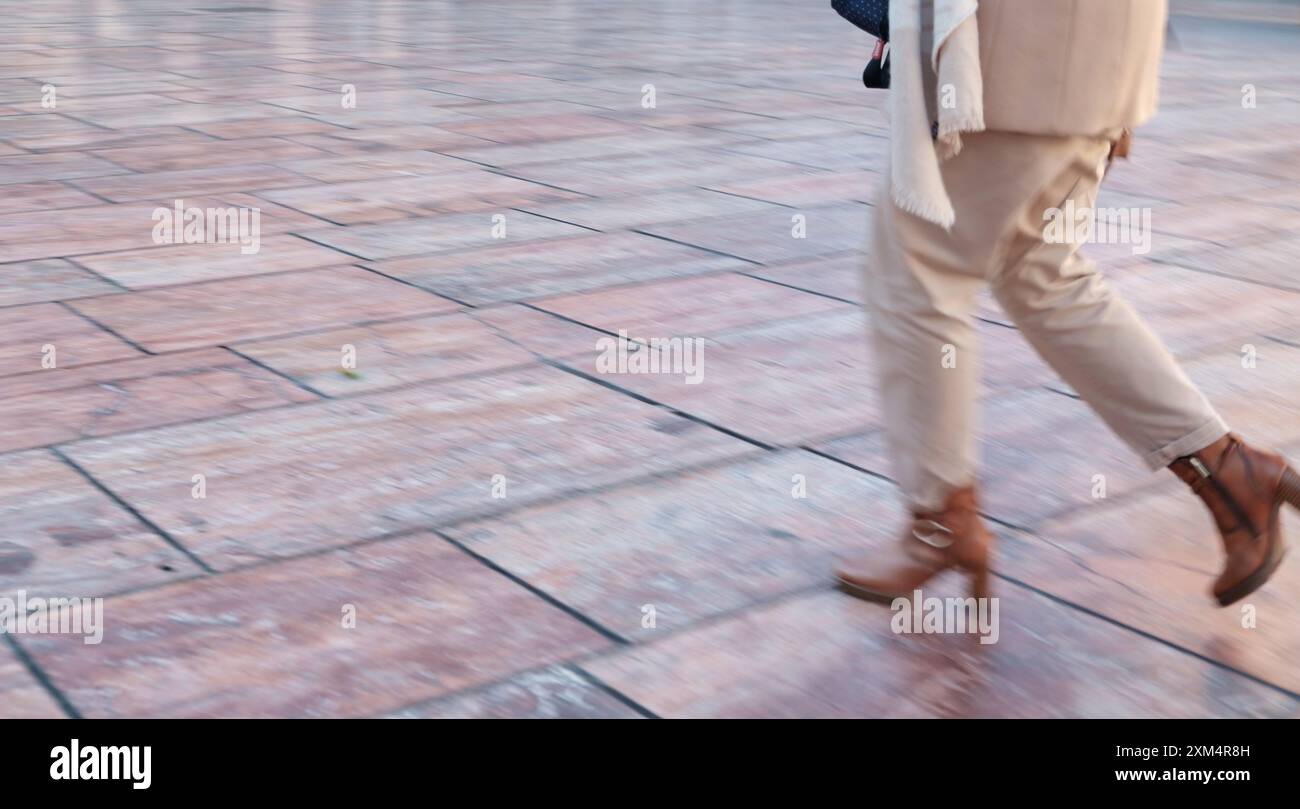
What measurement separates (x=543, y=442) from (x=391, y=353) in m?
0.86

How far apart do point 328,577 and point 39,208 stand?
3.89 meters

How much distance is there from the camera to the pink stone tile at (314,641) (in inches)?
103

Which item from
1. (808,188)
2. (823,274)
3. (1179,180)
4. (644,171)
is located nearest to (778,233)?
(823,274)

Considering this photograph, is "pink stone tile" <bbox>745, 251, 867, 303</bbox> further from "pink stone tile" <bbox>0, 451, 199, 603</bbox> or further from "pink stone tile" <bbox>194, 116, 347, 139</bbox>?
"pink stone tile" <bbox>194, 116, 347, 139</bbox>

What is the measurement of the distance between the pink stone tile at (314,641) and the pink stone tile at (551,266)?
2.14 meters

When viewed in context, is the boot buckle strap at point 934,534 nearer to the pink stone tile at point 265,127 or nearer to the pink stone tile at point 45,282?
the pink stone tile at point 45,282

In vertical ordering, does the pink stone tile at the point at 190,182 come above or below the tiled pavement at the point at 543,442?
above

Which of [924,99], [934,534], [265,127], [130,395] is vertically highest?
[924,99]

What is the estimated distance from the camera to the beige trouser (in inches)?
105

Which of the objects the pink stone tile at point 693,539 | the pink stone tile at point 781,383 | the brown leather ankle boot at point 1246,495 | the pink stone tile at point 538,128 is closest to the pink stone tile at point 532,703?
the pink stone tile at point 693,539

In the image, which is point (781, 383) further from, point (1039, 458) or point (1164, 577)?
point (1164, 577)

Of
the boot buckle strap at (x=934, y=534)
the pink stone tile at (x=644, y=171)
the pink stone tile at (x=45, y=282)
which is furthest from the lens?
the pink stone tile at (x=644, y=171)

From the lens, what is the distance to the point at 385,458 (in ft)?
12.2
